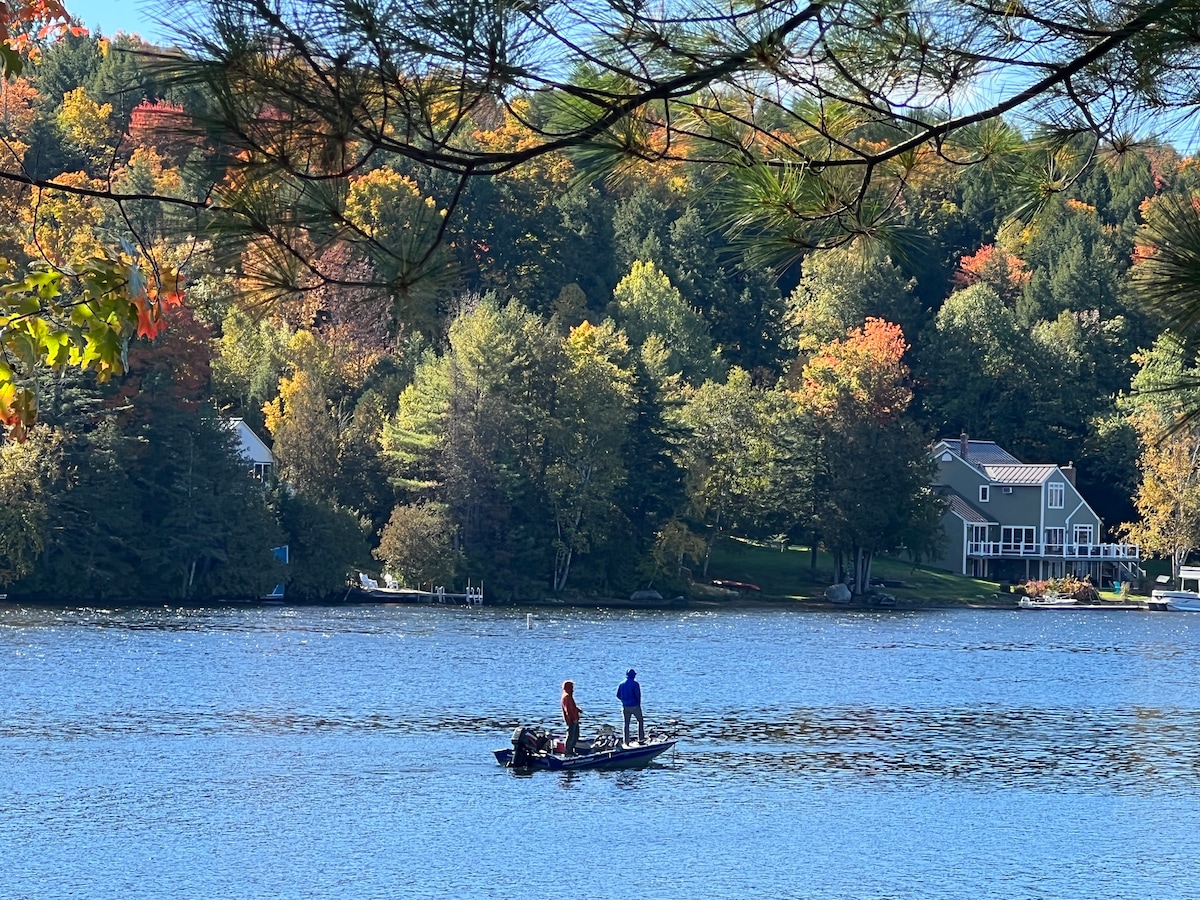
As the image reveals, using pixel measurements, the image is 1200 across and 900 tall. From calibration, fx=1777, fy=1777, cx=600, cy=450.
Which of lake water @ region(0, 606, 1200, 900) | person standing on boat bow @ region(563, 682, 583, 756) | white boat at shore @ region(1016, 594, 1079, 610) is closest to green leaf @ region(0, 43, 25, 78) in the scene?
lake water @ region(0, 606, 1200, 900)

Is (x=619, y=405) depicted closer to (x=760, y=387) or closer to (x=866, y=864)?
(x=760, y=387)

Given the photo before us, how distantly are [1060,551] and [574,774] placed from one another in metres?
71.4

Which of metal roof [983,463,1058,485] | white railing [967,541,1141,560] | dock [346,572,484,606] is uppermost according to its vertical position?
metal roof [983,463,1058,485]

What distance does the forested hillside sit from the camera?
74562 millimetres

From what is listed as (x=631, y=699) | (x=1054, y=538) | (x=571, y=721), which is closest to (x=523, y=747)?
(x=571, y=721)

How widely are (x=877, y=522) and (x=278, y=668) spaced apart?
44.6m

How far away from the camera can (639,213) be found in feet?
355

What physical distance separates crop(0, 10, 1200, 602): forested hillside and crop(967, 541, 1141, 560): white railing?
3.13 metres

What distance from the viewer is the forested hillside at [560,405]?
74.6 meters

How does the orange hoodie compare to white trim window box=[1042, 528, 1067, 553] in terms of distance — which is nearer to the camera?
the orange hoodie

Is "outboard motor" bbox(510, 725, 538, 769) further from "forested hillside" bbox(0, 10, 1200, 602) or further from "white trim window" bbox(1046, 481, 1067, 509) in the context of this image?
"white trim window" bbox(1046, 481, 1067, 509)

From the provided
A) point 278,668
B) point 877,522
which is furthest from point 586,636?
point 877,522

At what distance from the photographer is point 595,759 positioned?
33.4 meters

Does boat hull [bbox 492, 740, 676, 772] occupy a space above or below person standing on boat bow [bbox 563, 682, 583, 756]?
below
